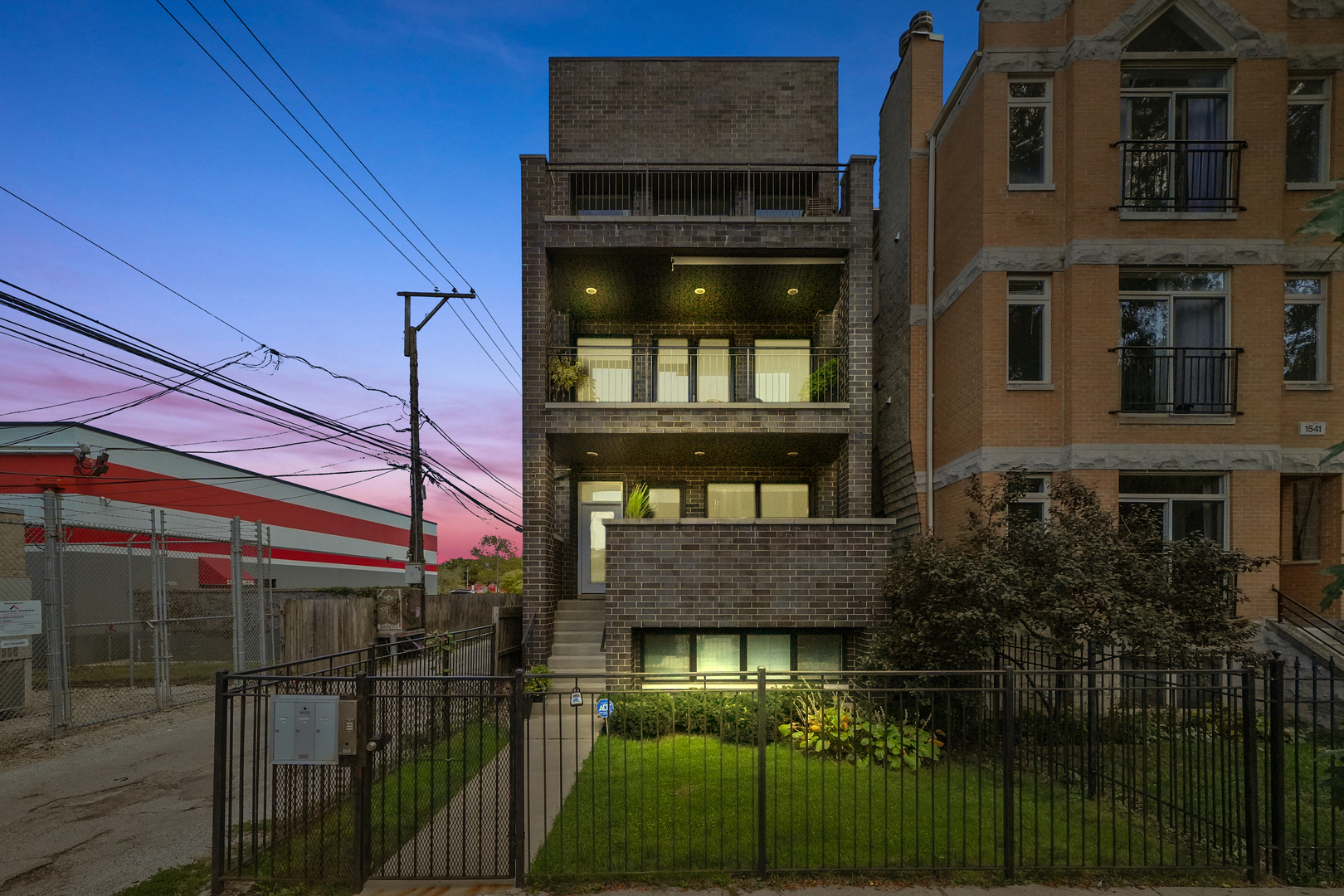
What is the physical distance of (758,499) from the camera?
16.3 m

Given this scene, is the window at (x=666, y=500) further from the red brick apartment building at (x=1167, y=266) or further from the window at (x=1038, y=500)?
the window at (x=1038, y=500)

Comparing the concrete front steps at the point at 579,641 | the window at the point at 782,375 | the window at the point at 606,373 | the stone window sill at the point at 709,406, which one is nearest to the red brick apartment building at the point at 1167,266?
the stone window sill at the point at 709,406

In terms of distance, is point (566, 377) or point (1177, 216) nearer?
point (1177, 216)

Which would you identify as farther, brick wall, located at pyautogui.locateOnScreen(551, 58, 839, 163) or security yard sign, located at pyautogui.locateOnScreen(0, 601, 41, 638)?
brick wall, located at pyautogui.locateOnScreen(551, 58, 839, 163)

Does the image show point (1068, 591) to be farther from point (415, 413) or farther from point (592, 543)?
point (415, 413)

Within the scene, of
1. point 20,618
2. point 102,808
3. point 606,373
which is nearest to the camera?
point 102,808

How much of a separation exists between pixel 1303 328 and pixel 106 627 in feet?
78.4

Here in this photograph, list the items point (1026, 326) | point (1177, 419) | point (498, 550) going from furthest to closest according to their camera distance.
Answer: point (498, 550)
point (1026, 326)
point (1177, 419)

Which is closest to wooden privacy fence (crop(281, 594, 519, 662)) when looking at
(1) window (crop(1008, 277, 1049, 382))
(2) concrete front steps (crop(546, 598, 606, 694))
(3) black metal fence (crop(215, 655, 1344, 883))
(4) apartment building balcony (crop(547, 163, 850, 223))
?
(2) concrete front steps (crop(546, 598, 606, 694))

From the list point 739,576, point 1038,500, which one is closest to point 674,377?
point 739,576

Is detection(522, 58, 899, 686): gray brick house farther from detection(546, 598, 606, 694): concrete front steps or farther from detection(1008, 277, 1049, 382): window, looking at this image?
detection(1008, 277, 1049, 382): window

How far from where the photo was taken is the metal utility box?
529 centimetres

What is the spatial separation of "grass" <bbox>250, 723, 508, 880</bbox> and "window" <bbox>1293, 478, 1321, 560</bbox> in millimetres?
13349

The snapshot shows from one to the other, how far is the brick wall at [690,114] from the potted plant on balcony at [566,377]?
564 centimetres
